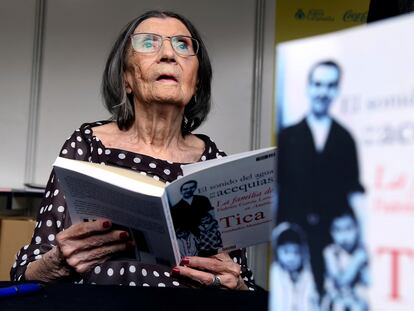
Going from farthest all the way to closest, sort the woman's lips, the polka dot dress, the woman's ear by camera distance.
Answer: the woman's ear → the woman's lips → the polka dot dress

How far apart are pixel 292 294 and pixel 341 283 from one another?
1.1 inches

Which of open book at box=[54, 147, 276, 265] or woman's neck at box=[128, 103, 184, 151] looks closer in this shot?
open book at box=[54, 147, 276, 265]

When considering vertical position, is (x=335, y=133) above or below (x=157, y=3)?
below

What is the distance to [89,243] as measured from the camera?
0.88 metres

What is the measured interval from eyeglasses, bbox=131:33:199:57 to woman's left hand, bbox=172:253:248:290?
1.70ft

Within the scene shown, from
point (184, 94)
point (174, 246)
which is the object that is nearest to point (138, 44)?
point (184, 94)

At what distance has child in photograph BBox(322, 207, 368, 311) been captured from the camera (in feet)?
0.91

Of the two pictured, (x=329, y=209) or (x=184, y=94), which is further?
(x=184, y=94)

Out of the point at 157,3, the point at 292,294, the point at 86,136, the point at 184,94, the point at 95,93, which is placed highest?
the point at 157,3

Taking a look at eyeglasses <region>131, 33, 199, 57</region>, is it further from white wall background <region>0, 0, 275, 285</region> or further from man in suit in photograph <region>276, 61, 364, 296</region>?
white wall background <region>0, 0, 275, 285</region>

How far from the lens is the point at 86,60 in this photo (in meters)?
2.76

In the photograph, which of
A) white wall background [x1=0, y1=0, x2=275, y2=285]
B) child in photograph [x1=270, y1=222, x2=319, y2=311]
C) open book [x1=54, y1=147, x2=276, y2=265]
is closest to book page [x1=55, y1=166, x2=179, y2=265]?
open book [x1=54, y1=147, x2=276, y2=265]

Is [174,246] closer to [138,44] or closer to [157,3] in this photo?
[138,44]

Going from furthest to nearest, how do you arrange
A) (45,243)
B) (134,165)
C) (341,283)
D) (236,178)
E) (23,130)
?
1. (23,130)
2. (134,165)
3. (45,243)
4. (236,178)
5. (341,283)
